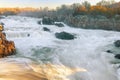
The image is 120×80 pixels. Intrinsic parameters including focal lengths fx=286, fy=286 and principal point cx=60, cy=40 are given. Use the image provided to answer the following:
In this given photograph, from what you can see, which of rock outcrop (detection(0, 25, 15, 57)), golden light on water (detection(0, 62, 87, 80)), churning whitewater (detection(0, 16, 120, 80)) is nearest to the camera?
golden light on water (detection(0, 62, 87, 80))

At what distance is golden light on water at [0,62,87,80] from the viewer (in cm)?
1350

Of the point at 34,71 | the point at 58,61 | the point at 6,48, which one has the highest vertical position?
the point at 6,48

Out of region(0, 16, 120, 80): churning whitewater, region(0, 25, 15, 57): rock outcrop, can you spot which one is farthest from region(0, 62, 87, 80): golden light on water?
region(0, 25, 15, 57): rock outcrop

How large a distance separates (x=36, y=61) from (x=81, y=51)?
464 cm

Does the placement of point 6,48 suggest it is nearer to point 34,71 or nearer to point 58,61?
point 58,61

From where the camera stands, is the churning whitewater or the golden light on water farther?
the churning whitewater

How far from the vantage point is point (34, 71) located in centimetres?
1459

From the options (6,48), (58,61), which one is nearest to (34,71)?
(58,61)

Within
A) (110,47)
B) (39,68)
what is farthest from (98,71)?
(110,47)

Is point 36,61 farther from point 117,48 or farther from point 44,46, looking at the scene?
point 117,48

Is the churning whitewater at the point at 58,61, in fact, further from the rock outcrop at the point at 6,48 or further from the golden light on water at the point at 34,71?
the rock outcrop at the point at 6,48

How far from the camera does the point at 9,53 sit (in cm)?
1888

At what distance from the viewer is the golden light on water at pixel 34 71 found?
1350 centimetres

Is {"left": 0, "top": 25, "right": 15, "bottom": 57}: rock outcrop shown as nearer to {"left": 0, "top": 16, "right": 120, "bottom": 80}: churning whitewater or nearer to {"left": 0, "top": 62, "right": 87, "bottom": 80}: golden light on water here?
{"left": 0, "top": 16, "right": 120, "bottom": 80}: churning whitewater
